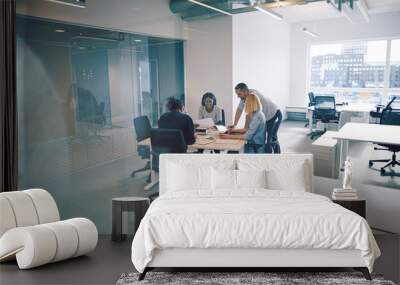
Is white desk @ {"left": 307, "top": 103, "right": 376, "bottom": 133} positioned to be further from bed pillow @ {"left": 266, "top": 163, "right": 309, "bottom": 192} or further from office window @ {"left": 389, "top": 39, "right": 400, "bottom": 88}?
bed pillow @ {"left": 266, "top": 163, "right": 309, "bottom": 192}

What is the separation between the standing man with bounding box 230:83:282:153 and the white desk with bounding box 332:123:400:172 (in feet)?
2.26

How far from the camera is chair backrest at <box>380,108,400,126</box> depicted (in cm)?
509

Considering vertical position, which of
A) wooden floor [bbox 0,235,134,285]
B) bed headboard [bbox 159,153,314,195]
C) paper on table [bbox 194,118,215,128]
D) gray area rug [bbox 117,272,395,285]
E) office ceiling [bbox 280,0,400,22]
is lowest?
wooden floor [bbox 0,235,134,285]

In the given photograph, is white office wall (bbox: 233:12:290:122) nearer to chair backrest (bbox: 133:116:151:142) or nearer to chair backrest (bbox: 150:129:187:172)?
chair backrest (bbox: 150:129:187:172)

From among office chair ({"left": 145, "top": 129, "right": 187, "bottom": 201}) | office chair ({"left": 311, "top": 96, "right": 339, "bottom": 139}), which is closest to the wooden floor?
office chair ({"left": 145, "top": 129, "right": 187, "bottom": 201})

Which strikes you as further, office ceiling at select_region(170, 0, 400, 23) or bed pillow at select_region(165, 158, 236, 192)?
office ceiling at select_region(170, 0, 400, 23)

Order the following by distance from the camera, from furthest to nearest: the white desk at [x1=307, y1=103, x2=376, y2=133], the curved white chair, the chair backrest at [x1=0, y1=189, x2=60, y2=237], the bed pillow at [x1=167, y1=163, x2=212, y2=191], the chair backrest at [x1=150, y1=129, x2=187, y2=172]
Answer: the chair backrest at [x1=150, y1=129, x2=187, y2=172], the white desk at [x1=307, y1=103, x2=376, y2=133], the bed pillow at [x1=167, y1=163, x2=212, y2=191], the chair backrest at [x1=0, y1=189, x2=60, y2=237], the curved white chair

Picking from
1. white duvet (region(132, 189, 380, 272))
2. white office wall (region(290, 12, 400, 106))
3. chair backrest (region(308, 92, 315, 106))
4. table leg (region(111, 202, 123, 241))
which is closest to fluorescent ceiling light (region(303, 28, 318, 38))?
white office wall (region(290, 12, 400, 106))

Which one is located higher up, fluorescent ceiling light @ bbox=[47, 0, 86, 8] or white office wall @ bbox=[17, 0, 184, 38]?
fluorescent ceiling light @ bbox=[47, 0, 86, 8]

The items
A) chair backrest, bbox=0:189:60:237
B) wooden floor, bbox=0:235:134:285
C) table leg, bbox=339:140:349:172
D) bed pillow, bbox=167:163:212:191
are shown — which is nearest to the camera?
wooden floor, bbox=0:235:134:285

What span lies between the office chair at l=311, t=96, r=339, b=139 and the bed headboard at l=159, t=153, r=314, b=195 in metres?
0.40

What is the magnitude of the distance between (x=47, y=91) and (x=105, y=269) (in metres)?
2.55

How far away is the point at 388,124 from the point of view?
5.13 m

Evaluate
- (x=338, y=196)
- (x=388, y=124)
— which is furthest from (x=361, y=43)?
(x=338, y=196)
